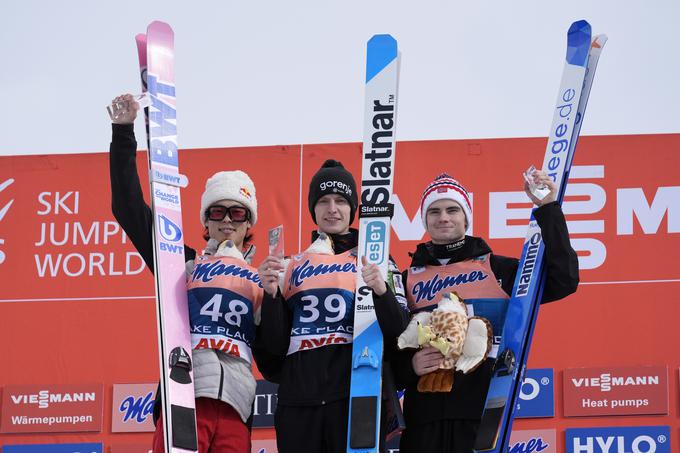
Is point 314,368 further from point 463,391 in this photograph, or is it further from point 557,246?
point 557,246

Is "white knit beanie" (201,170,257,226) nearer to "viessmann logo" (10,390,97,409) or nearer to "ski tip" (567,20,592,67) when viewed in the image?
"ski tip" (567,20,592,67)

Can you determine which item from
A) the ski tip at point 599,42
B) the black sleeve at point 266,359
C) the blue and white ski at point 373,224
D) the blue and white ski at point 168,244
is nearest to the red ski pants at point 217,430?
the blue and white ski at point 168,244

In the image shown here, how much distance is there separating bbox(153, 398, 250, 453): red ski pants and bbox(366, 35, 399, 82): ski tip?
1281 millimetres

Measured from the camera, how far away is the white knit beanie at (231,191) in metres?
3.90

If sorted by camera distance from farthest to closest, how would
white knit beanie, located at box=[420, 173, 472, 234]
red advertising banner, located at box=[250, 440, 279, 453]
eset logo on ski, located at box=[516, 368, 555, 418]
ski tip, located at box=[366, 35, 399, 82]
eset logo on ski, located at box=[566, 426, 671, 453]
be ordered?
red advertising banner, located at box=[250, 440, 279, 453] < eset logo on ski, located at box=[516, 368, 555, 418] < eset logo on ski, located at box=[566, 426, 671, 453] < ski tip, located at box=[366, 35, 399, 82] < white knit beanie, located at box=[420, 173, 472, 234]

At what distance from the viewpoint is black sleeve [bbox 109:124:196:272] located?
3.76 metres

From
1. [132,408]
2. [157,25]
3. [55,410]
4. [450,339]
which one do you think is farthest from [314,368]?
[55,410]

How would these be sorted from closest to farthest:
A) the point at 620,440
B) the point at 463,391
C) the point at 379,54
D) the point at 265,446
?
the point at 463,391 < the point at 379,54 < the point at 620,440 < the point at 265,446

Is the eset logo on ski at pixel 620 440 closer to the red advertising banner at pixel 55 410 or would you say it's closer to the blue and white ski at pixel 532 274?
the blue and white ski at pixel 532 274

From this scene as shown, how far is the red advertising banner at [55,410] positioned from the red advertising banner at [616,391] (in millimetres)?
2223

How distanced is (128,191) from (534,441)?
90.6 inches

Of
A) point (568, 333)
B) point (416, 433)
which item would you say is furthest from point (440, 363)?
point (568, 333)

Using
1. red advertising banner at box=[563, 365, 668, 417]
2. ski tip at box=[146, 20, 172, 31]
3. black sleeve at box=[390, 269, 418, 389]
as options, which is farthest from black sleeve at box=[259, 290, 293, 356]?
red advertising banner at box=[563, 365, 668, 417]

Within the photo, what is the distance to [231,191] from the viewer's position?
3896mm
